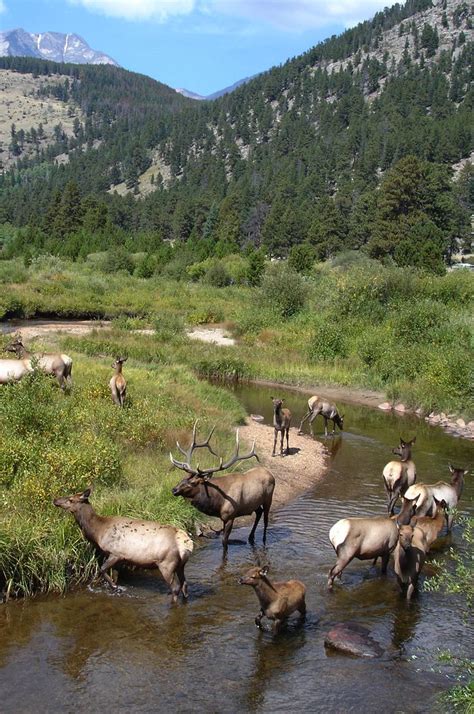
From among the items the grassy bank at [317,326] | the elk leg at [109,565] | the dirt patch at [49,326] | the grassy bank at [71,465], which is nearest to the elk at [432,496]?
the grassy bank at [71,465]

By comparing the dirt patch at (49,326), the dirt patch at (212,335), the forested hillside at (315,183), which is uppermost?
the forested hillside at (315,183)

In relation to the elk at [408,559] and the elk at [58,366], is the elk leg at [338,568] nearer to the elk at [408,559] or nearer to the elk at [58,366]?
the elk at [408,559]

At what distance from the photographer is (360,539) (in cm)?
1267

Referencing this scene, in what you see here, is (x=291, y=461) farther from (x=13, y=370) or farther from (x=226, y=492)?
(x=13, y=370)

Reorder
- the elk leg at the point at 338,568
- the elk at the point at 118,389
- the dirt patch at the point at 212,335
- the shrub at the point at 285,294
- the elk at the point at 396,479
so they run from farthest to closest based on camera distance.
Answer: the shrub at the point at 285,294 < the dirt patch at the point at 212,335 < the elk at the point at 118,389 < the elk at the point at 396,479 < the elk leg at the point at 338,568

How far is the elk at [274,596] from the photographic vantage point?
10.7 meters

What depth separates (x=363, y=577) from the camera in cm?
1359

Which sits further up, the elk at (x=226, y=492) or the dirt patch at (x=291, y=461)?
the elk at (x=226, y=492)

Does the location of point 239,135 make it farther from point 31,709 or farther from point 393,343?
point 31,709

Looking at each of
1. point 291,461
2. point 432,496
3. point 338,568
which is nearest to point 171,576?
point 338,568

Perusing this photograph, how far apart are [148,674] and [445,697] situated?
145 inches

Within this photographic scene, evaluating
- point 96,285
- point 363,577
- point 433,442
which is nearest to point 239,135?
point 96,285

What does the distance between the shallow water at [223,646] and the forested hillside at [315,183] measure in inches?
2056

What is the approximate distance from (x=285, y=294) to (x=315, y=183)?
86.1 m
